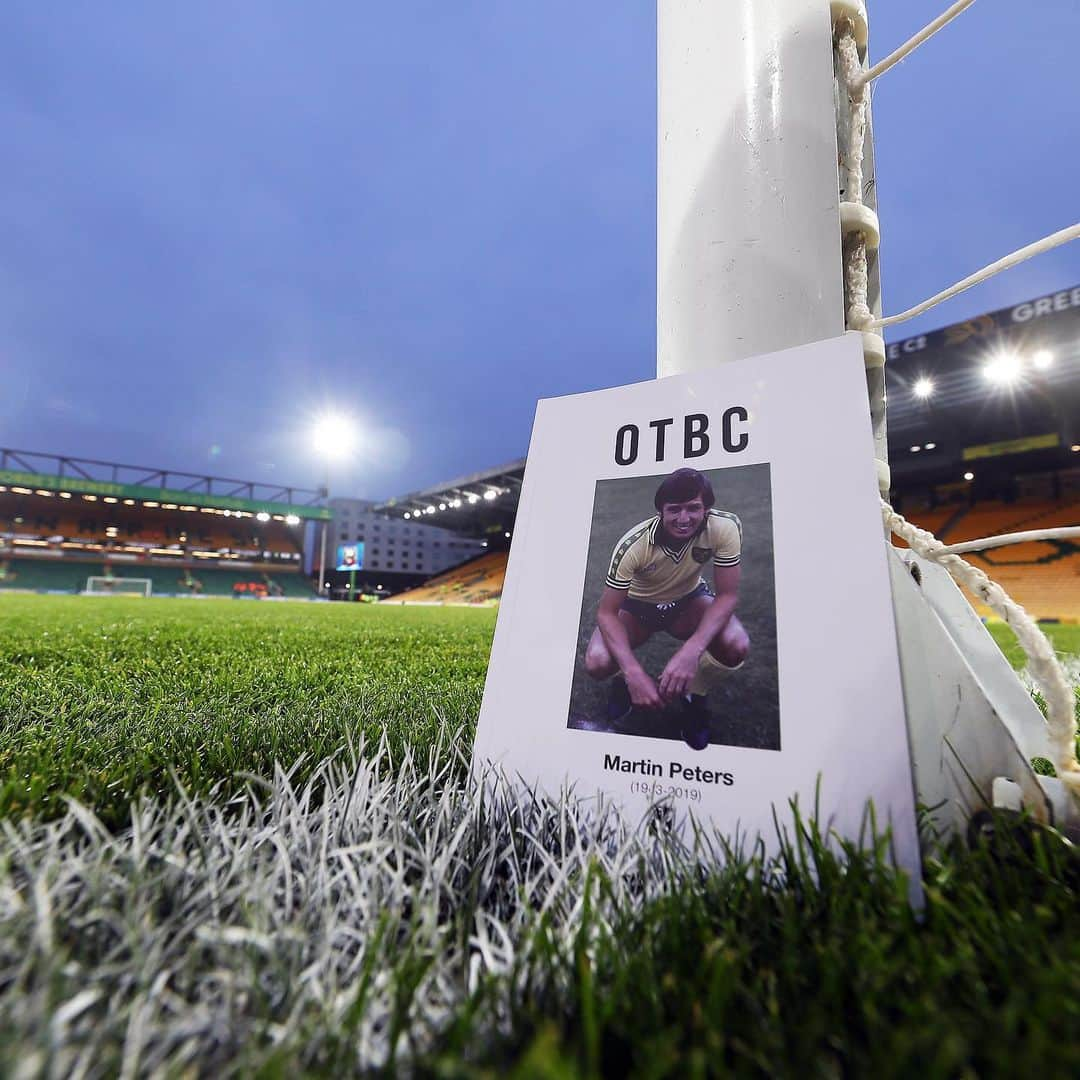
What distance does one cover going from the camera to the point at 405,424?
250 ft

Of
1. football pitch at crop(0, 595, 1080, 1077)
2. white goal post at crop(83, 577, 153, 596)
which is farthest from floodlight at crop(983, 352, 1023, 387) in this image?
white goal post at crop(83, 577, 153, 596)

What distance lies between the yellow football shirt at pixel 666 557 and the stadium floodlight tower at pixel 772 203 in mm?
178

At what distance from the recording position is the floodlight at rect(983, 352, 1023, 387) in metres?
11.3

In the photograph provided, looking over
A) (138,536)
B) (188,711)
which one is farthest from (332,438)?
(188,711)

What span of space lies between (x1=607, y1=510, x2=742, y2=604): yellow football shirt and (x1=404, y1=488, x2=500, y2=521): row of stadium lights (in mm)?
20874

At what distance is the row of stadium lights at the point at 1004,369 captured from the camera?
36.6ft

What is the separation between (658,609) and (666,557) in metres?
0.06

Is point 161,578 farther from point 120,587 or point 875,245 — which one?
point 875,245

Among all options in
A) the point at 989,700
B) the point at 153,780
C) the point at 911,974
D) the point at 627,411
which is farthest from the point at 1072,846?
the point at 153,780

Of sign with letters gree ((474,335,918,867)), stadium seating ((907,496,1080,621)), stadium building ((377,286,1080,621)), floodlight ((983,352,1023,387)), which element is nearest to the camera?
sign with letters gree ((474,335,918,867))

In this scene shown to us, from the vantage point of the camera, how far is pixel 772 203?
802mm

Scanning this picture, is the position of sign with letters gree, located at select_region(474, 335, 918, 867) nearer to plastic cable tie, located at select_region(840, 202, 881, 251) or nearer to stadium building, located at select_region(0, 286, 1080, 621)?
plastic cable tie, located at select_region(840, 202, 881, 251)

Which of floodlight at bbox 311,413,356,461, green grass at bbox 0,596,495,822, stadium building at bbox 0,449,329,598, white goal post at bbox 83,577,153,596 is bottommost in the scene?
green grass at bbox 0,596,495,822

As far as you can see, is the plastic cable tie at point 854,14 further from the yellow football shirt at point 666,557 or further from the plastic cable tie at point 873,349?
the yellow football shirt at point 666,557
